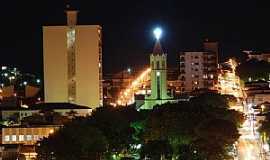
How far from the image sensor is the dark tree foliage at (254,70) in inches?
1687

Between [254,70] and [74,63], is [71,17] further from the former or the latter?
[254,70]

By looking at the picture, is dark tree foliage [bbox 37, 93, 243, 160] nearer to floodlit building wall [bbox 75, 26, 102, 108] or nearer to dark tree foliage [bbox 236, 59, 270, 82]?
→ floodlit building wall [bbox 75, 26, 102, 108]

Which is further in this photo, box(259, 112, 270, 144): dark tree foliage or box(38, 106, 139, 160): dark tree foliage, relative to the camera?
box(259, 112, 270, 144): dark tree foliage

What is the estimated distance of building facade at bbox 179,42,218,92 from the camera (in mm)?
43906

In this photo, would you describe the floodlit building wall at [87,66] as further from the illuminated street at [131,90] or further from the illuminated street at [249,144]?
the illuminated street at [249,144]

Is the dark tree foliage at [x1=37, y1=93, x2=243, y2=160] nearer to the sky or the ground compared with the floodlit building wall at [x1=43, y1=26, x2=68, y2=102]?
nearer to the ground

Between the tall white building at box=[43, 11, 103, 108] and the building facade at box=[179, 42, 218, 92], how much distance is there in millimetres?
9851

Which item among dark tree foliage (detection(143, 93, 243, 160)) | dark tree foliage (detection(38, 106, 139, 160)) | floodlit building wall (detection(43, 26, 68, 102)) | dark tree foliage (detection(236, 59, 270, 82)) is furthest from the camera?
dark tree foliage (detection(236, 59, 270, 82))

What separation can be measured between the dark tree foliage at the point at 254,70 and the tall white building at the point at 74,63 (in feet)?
35.5

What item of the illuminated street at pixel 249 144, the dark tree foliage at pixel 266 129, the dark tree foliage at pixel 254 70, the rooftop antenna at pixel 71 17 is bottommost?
the illuminated street at pixel 249 144

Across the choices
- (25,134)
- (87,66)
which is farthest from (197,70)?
(25,134)

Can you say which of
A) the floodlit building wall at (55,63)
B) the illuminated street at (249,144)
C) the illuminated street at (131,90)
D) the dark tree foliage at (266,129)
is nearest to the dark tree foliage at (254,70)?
the illuminated street at (131,90)

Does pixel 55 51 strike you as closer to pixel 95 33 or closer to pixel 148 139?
pixel 95 33

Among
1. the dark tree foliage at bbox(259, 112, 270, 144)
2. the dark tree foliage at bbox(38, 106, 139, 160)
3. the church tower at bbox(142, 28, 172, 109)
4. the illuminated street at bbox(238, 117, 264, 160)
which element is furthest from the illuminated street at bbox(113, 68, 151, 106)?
the dark tree foliage at bbox(38, 106, 139, 160)
